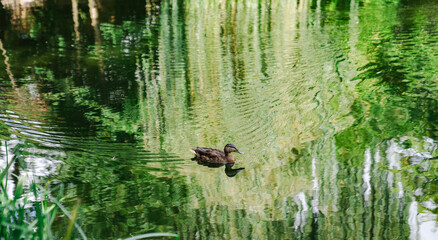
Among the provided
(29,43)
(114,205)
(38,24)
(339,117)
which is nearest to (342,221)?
(114,205)

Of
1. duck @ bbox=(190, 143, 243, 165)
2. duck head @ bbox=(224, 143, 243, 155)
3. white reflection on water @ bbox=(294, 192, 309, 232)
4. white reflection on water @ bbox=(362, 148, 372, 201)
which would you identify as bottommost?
white reflection on water @ bbox=(294, 192, 309, 232)

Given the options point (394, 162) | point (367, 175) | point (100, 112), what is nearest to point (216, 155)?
point (367, 175)

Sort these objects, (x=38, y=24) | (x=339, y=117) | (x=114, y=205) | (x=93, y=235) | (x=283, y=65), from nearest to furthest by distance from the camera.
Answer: (x=93, y=235) → (x=114, y=205) → (x=339, y=117) → (x=283, y=65) → (x=38, y=24)

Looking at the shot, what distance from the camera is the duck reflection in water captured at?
5398 millimetres

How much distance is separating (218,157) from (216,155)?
3cm

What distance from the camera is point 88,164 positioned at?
544 cm

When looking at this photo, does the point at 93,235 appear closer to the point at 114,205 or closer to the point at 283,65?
the point at 114,205

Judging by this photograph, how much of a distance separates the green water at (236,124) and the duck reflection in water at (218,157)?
0.08m

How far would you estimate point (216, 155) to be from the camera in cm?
543

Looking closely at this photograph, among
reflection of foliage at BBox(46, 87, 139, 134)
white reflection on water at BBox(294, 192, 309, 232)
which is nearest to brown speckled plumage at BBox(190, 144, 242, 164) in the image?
white reflection on water at BBox(294, 192, 309, 232)

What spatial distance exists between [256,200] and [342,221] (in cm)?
81

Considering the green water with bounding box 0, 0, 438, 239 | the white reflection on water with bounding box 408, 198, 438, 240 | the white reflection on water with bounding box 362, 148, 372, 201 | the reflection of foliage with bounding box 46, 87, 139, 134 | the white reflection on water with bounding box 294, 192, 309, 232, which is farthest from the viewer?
the reflection of foliage with bounding box 46, 87, 139, 134

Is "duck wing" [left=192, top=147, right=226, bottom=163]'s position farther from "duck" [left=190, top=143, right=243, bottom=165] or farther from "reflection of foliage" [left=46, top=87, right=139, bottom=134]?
"reflection of foliage" [left=46, top=87, right=139, bottom=134]

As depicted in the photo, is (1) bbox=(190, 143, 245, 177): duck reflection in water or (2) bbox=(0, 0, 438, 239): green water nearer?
(2) bbox=(0, 0, 438, 239): green water
